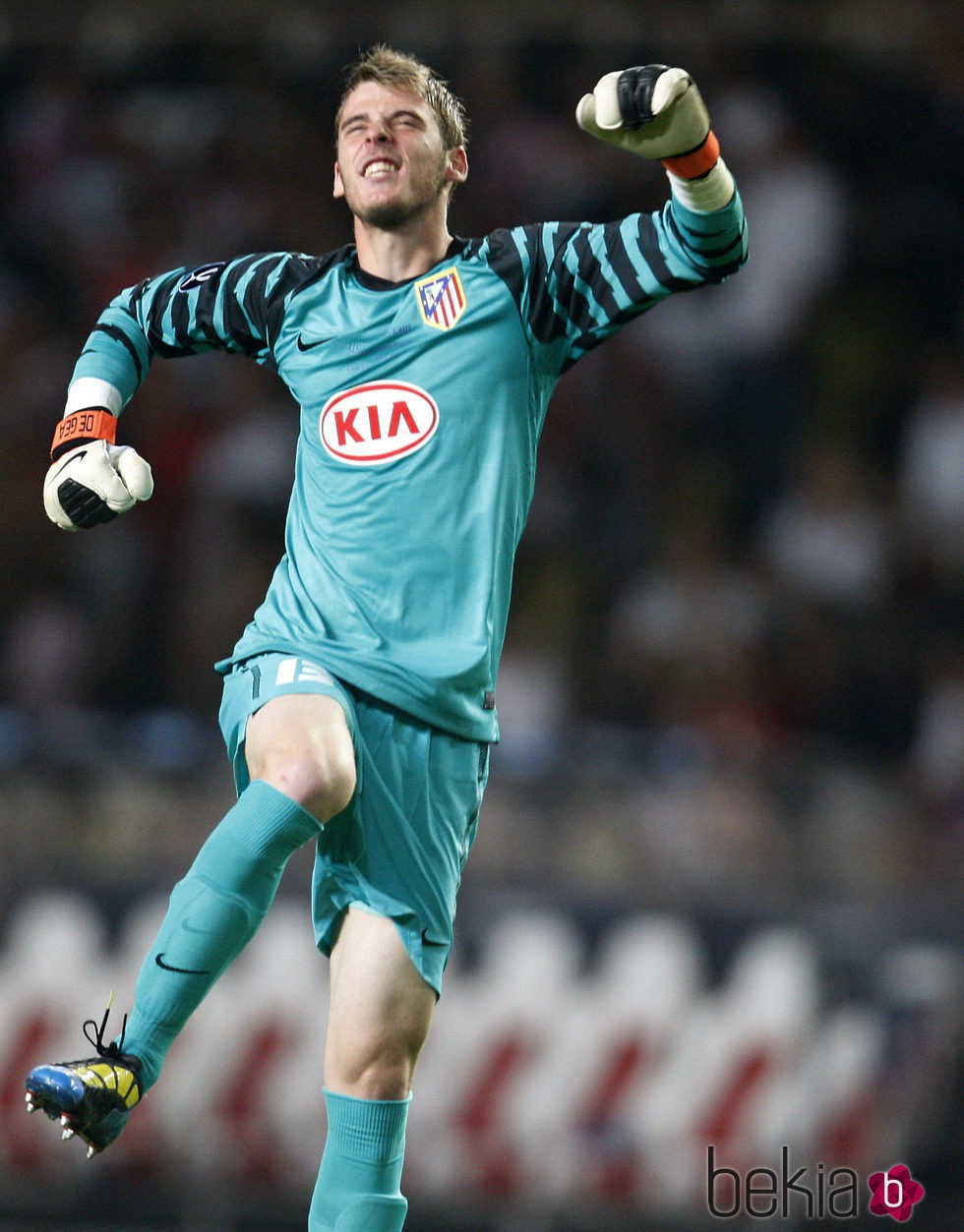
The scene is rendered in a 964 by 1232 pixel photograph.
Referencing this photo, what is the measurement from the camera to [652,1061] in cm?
705

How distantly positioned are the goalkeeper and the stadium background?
3.00m

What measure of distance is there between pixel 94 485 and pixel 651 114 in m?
1.39

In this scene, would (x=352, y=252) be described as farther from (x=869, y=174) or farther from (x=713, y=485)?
(x=869, y=174)

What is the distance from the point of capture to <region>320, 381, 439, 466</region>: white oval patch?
13.5ft

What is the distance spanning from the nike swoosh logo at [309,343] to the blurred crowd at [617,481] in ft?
10.2

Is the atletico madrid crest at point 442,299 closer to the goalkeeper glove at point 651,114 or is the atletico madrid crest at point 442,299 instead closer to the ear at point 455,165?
the ear at point 455,165

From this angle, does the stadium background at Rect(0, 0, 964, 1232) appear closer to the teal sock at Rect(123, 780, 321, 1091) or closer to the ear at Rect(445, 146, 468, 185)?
the ear at Rect(445, 146, 468, 185)

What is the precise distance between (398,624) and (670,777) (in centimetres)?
327

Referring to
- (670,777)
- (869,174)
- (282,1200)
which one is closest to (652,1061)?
(670,777)

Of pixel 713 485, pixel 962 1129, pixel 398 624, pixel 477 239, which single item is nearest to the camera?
pixel 398 624

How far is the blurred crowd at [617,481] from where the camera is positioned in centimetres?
720

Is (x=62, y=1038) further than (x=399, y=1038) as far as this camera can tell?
Yes
